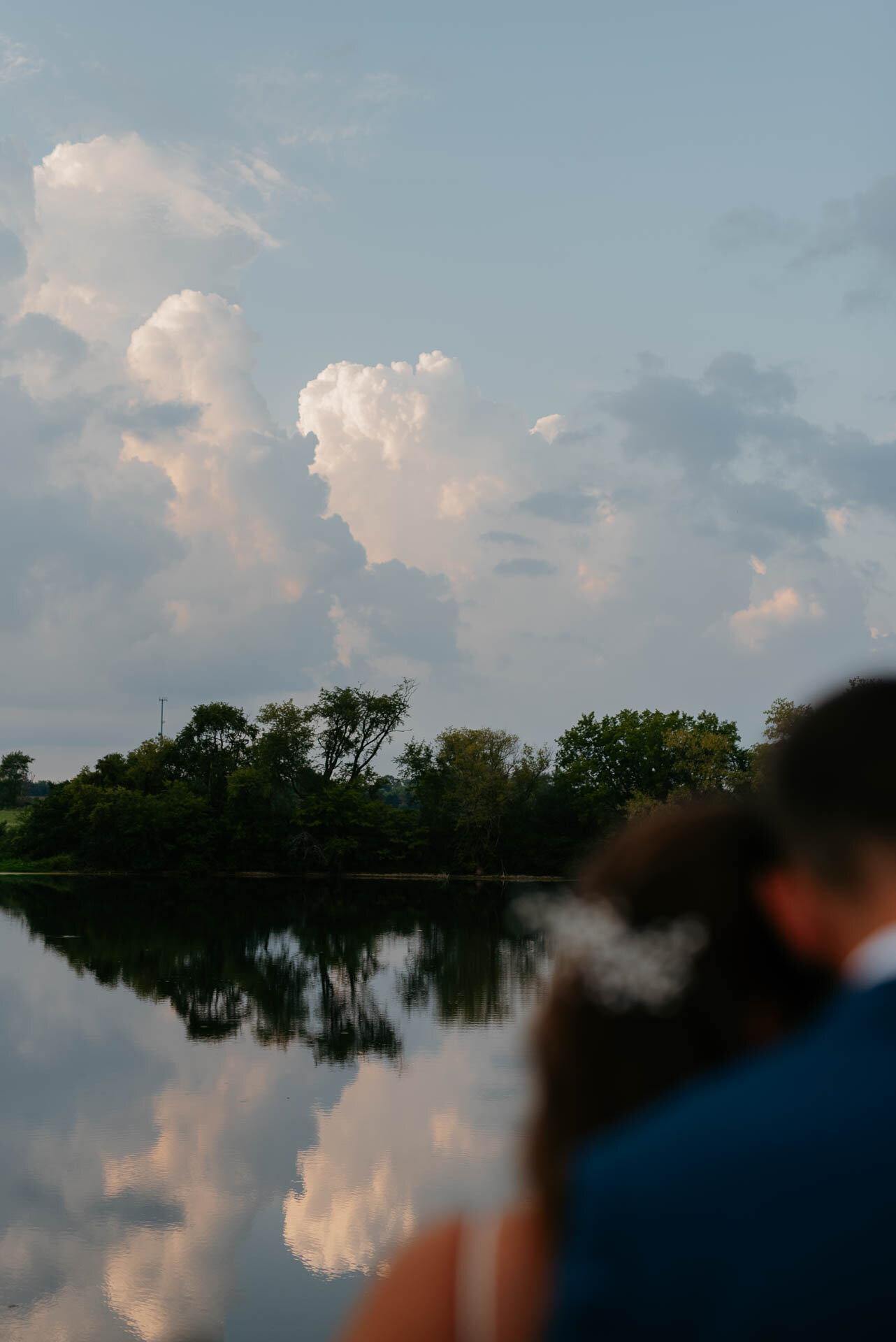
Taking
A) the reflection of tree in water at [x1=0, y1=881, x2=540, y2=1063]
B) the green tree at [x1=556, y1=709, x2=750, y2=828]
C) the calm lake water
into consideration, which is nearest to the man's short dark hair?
the calm lake water

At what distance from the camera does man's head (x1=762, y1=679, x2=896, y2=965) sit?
36.9 inches

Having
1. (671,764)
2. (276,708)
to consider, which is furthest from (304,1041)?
(276,708)

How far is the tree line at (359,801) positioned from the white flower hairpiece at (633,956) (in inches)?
1990

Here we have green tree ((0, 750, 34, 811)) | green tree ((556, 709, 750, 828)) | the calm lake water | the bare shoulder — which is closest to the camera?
the bare shoulder

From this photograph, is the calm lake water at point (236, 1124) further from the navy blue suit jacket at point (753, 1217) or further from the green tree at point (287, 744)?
the green tree at point (287, 744)

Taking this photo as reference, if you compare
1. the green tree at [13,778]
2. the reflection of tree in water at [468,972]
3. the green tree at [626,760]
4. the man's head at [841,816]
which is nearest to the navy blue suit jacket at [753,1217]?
the man's head at [841,816]

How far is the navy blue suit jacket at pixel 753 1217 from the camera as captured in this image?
71cm

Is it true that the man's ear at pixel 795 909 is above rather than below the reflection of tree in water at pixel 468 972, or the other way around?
above

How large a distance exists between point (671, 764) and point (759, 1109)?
5443cm

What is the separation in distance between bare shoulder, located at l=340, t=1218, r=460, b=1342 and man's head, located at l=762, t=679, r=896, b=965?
437mm

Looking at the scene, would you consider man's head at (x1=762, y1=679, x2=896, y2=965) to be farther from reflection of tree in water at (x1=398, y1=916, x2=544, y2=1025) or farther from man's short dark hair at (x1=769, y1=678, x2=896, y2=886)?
reflection of tree in water at (x1=398, y1=916, x2=544, y2=1025)

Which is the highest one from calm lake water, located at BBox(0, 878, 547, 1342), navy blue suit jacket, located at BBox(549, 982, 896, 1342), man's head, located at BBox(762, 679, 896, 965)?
man's head, located at BBox(762, 679, 896, 965)

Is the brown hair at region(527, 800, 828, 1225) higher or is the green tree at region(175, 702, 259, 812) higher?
the green tree at region(175, 702, 259, 812)

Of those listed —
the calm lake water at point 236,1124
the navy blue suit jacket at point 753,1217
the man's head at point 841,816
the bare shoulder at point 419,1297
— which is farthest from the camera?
the calm lake water at point 236,1124
